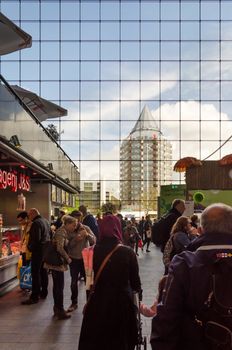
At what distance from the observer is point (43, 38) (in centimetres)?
4003

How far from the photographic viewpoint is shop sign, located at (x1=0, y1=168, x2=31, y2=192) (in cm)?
1232

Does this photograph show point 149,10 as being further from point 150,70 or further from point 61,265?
point 61,265

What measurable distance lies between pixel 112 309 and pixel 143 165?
3726 cm

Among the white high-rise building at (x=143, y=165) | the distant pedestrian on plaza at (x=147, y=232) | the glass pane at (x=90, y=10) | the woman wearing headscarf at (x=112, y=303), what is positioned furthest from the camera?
the glass pane at (x=90, y=10)

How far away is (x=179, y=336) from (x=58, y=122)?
37743 millimetres

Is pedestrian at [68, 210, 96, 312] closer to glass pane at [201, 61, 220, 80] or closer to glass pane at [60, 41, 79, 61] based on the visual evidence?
glass pane at [60, 41, 79, 61]

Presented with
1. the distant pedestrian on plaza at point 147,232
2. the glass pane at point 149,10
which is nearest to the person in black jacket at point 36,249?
the distant pedestrian on plaza at point 147,232

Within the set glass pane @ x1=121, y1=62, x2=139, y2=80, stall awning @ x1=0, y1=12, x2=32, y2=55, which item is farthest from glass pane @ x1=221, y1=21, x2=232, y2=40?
stall awning @ x1=0, y1=12, x2=32, y2=55

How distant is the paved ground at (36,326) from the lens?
6.51 m

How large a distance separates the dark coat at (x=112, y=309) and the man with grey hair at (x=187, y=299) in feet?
5.77

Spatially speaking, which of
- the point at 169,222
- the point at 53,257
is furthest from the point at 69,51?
the point at 169,222

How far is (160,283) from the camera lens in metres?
3.65

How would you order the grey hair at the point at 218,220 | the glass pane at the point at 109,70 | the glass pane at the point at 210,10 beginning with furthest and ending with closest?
the glass pane at the point at 210,10 → the glass pane at the point at 109,70 → the grey hair at the point at 218,220

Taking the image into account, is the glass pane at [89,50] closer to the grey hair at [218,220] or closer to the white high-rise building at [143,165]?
the white high-rise building at [143,165]
